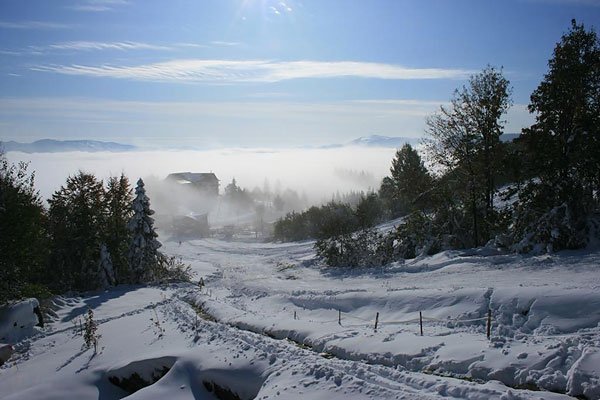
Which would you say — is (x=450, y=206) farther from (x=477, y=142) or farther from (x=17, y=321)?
(x=17, y=321)

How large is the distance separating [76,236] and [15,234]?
38.5 feet

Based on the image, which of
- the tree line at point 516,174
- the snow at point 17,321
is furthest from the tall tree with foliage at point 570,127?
the snow at point 17,321

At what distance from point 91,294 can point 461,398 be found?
3156 centimetres

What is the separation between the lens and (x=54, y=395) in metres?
14.9

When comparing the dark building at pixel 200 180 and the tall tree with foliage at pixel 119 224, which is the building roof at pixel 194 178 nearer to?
the dark building at pixel 200 180

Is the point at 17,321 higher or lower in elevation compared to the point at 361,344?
lower

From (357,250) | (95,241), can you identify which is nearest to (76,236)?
(95,241)

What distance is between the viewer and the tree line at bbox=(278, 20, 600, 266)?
25047mm

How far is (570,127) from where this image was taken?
1030 inches

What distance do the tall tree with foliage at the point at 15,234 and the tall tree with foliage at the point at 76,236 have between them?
723 cm

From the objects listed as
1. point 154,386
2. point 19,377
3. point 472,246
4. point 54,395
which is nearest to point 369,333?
point 154,386

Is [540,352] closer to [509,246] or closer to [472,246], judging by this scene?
[509,246]

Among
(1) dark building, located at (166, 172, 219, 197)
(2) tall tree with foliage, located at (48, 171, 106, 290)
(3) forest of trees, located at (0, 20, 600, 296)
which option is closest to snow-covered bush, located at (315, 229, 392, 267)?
(3) forest of trees, located at (0, 20, 600, 296)

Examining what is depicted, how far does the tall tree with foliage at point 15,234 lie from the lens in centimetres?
2527
